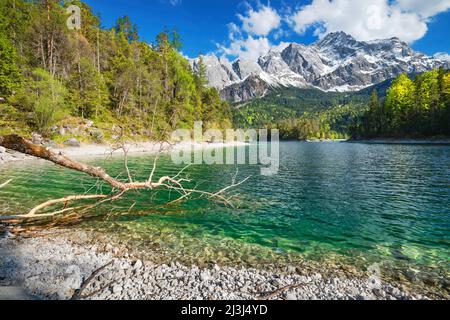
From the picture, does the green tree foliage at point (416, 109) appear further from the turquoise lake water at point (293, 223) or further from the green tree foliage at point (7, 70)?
the green tree foliage at point (7, 70)

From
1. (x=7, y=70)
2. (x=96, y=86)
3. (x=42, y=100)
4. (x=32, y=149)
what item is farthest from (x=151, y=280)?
(x=96, y=86)

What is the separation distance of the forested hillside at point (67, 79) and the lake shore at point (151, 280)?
793 inches

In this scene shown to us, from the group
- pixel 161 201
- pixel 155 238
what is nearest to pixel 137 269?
pixel 155 238

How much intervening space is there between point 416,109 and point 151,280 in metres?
115

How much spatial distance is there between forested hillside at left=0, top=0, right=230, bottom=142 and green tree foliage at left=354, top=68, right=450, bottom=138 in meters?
88.5

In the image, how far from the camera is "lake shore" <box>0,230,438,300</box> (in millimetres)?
5527

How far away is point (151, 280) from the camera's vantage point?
19.9 ft

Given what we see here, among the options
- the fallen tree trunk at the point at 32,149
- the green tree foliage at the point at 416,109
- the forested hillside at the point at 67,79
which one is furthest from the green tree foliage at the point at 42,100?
the green tree foliage at the point at 416,109

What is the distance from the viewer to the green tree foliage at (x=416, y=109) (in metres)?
80.2

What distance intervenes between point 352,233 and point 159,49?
100636 millimetres

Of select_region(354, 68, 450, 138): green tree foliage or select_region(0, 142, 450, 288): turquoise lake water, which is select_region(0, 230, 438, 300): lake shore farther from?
select_region(354, 68, 450, 138): green tree foliage

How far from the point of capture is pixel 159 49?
9219 centimetres

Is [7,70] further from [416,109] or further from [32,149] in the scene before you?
Answer: [416,109]
